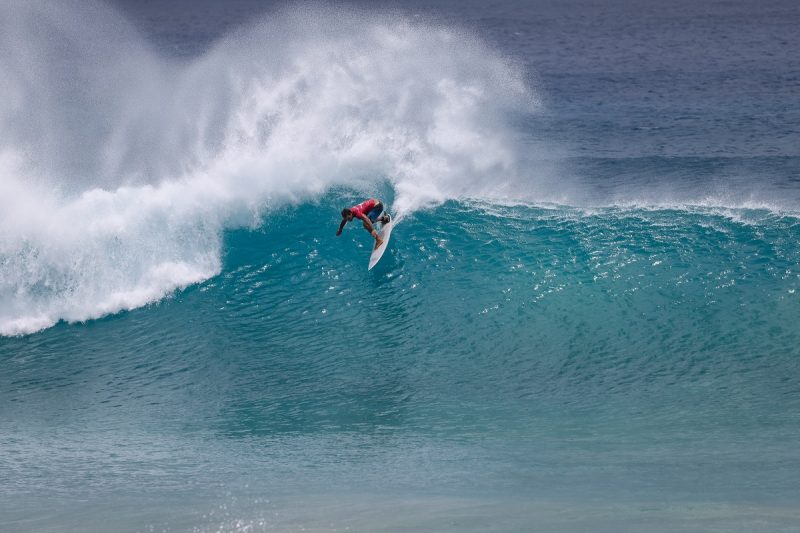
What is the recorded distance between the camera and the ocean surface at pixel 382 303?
9.52 metres

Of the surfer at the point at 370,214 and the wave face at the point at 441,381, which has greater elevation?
the surfer at the point at 370,214

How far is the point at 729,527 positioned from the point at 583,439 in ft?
7.88

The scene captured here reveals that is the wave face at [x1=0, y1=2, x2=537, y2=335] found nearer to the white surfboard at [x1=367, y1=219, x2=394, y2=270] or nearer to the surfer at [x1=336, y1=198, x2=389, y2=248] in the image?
the white surfboard at [x1=367, y1=219, x2=394, y2=270]

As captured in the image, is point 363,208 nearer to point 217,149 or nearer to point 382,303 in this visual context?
point 382,303

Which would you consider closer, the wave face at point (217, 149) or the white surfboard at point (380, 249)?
the wave face at point (217, 149)

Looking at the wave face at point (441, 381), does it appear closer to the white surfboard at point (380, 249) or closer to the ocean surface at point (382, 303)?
the ocean surface at point (382, 303)

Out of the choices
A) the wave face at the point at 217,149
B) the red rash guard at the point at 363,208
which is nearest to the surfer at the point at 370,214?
the red rash guard at the point at 363,208

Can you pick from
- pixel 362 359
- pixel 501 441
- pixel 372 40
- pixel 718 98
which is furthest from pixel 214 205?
pixel 718 98

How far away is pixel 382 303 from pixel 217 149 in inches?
232

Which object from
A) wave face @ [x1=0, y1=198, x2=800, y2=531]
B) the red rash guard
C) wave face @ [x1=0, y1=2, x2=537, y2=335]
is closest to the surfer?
the red rash guard

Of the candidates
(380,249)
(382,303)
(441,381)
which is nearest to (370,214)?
(380,249)

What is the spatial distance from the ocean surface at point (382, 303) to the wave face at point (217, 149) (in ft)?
0.20

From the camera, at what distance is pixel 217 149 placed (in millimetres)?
18891

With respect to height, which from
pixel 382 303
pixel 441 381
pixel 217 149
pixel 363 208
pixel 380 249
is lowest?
pixel 441 381
